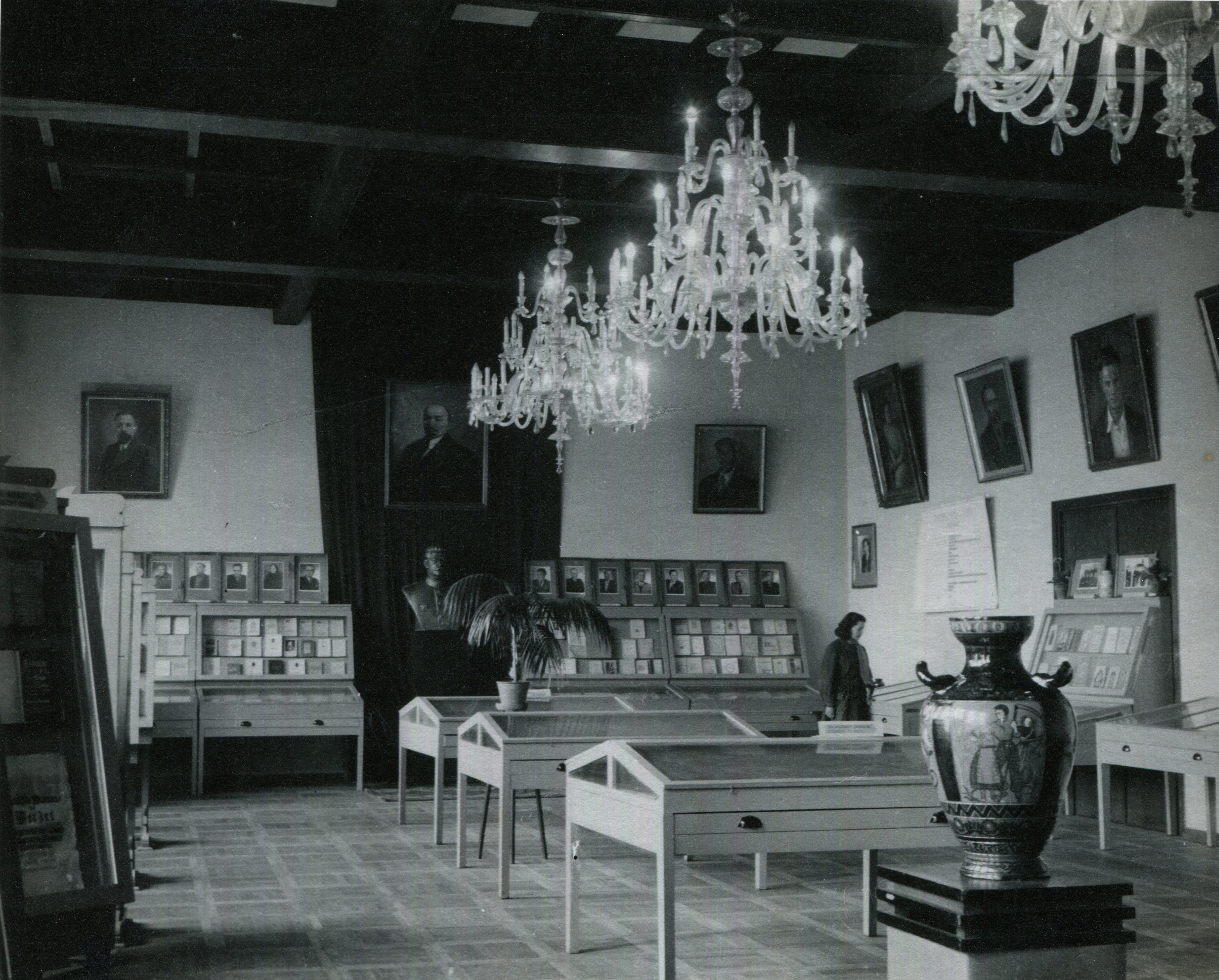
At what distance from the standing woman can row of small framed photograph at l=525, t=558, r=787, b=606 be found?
9.00 feet

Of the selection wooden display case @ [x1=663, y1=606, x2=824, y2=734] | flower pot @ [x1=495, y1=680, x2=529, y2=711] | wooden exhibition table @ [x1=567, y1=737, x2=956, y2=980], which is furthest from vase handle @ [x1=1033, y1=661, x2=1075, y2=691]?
wooden display case @ [x1=663, y1=606, x2=824, y2=734]

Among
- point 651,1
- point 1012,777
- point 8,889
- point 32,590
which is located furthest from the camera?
point 651,1

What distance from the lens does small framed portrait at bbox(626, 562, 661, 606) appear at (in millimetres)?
12117

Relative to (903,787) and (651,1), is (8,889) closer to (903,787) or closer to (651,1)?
(903,787)

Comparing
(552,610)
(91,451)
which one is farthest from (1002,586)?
(91,451)

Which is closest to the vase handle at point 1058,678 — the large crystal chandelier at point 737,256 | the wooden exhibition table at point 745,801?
the wooden exhibition table at point 745,801

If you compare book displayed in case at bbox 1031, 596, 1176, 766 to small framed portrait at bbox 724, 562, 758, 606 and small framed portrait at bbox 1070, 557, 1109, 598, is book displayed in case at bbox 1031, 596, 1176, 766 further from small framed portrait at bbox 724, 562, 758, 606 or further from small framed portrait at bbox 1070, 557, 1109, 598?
small framed portrait at bbox 724, 562, 758, 606

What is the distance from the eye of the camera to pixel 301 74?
6.16 m

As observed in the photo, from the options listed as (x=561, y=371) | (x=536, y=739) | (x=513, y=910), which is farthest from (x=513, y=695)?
(x=561, y=371)

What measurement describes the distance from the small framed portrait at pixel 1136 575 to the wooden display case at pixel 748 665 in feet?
10.8

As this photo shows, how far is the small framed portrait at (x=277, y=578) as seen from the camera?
11117 mm

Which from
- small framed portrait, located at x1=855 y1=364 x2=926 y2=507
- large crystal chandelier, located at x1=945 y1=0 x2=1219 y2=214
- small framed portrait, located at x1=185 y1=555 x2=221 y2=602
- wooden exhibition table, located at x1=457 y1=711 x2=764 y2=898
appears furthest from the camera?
small framed portrait, located at x1=855 y1=364 x2=926 y2=507

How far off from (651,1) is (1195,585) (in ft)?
16.3

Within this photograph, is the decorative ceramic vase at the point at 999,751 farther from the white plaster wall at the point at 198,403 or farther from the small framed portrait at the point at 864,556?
the small framed portrait at the point at 864,556
